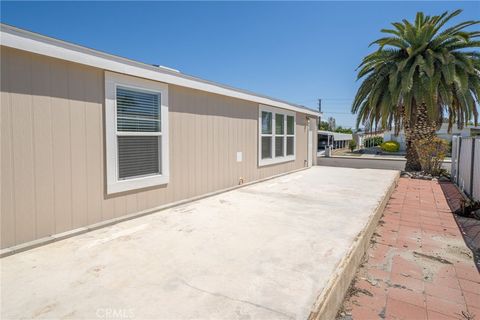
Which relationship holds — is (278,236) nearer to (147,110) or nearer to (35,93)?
(147,110)

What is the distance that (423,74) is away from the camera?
31.9ft

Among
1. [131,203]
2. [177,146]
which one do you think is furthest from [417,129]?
[131,203]

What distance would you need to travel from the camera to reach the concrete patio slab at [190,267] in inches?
75.5

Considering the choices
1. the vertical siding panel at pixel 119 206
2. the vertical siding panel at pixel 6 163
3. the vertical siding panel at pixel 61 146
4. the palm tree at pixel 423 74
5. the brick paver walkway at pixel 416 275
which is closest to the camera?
the brick paver walkway at pixel 416 275

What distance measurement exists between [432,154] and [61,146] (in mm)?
11758

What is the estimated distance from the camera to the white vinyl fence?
5922 mm

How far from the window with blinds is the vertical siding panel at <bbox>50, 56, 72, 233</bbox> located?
0.72 metres

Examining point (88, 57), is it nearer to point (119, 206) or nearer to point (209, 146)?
point (119, 206)

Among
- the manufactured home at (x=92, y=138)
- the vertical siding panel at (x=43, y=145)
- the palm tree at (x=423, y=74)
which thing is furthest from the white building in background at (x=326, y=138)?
the vertical siding panel at (x=43, y=145)

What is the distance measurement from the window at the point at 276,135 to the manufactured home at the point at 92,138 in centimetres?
206

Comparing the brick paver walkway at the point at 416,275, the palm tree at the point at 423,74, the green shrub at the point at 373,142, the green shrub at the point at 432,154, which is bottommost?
the brick paver walkway at the point at 416,275

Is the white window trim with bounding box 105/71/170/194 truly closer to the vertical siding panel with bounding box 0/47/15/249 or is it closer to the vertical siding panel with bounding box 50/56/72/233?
the vertical siding panel with bounding box 50/56/72/233

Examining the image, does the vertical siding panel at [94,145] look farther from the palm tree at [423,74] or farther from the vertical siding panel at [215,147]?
the palm tree at [423,74]

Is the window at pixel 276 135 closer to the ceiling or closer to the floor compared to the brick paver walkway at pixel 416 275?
closer to the ceiling
